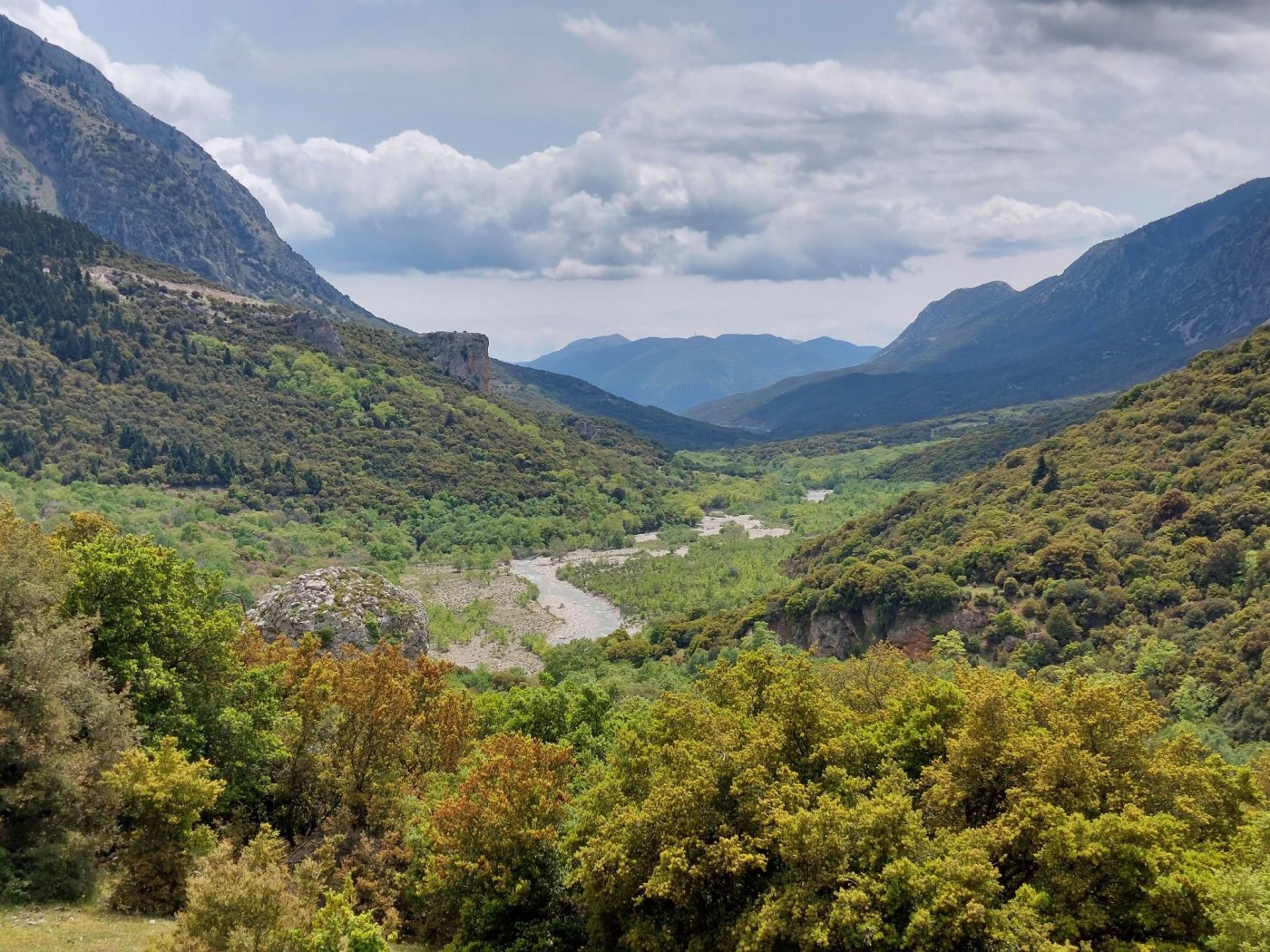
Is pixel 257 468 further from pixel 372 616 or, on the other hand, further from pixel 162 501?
pixel 372 616

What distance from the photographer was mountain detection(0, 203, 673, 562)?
103 meters

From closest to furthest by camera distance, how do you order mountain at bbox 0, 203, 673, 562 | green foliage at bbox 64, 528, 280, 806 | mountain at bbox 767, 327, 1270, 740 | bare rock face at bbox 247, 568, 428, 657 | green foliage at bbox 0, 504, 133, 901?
green foliage at bbox 0, 504, 133, 901 → green foliage at bbox 64, 528, 280, 806 → mountain at bbox 767, 327, 1270, 740 → bare rock face at bbox 247, 568, 428, 657 → mountain at bbox 0, 203, 673, 562

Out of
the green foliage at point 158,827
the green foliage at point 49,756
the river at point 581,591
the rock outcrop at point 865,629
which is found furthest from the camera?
the river at point 581,591

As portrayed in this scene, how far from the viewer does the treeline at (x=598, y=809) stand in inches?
624

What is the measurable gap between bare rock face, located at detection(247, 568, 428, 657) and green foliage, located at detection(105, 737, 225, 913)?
23401 mm

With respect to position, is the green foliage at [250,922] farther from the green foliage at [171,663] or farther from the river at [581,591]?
the river at [581,591]

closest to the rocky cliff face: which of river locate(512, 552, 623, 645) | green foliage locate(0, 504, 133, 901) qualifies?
river locate(512, 552, 623, 645)

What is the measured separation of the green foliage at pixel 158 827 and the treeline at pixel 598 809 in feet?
0.24

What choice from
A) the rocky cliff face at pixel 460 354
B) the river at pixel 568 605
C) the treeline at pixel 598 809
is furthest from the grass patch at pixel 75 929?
the rocky cliff face at pixel 460 354

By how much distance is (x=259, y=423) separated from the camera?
12138 cm

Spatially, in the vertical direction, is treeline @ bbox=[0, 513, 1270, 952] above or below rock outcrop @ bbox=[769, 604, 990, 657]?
above

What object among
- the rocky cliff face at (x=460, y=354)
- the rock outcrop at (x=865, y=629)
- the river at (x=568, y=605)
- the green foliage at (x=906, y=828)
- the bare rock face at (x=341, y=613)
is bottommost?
the river at (x=568, y=605)

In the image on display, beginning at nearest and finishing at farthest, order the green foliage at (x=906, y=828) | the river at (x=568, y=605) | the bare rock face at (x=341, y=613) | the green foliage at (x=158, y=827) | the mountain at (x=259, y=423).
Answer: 1. the green foliage at (x=906, y=828)
2. the green foliage at (x=158, y=827)
3. the bare rock face at (x=341, y=613)
4. the river at (x=568, y=605)
5. the mountain at (x=259, y=423)

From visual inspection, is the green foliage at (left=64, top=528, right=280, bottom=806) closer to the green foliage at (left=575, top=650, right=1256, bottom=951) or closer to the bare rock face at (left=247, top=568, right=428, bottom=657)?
the green foliage at (left=575, top=650, right=1256, bottom=951)
